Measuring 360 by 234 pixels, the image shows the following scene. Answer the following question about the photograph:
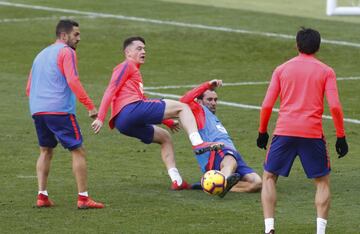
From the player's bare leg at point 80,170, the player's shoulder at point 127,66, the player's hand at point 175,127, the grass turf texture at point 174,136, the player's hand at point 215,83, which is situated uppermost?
the player's shoulder at point 127,66

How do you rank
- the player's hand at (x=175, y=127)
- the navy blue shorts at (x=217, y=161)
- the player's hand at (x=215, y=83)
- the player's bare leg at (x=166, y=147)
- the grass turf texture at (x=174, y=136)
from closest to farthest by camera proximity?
1. the grass turf texture at (x=174, y=136)
2. the player's hand at (x=215, y=83)
3. the navy blue shorts at (x=217, y=161)
4. the player's bare leg at (x=166, y=147)
5. the player's hand at (x=175, y=127)

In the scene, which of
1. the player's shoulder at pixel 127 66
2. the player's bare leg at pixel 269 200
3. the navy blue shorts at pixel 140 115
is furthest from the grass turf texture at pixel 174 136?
the player's shoulder at pixel 127 66

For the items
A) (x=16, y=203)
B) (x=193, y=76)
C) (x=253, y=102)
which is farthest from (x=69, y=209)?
(x=193, y=76)

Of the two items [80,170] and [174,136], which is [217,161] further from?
[174,136]

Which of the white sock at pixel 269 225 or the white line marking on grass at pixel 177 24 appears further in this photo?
the white line marking on grass at pixel 177 24

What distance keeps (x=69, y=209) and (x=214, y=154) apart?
2.01 m

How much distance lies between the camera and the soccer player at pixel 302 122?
39.5ft

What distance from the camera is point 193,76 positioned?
25.7 meters

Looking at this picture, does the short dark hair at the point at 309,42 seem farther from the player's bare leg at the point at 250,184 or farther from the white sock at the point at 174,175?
the white sock at the point at 174,175

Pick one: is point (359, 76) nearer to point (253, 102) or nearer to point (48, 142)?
point (253, 102)

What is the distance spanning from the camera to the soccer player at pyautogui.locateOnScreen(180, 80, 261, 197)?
48.1 feet

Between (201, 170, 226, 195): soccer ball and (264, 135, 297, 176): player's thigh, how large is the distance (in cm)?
166

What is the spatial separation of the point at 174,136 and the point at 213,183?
212 inches

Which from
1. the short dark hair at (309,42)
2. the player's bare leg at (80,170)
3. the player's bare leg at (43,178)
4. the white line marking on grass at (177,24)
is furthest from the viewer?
the white line marking on grass at (177,24)
